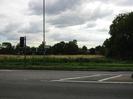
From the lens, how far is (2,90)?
57.1ft

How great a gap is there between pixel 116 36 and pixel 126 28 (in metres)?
2.64

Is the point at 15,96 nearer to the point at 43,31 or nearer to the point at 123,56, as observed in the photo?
the point at 43,31

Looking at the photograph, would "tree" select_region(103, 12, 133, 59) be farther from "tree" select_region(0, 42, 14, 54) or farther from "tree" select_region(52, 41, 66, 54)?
"tree" select_region(0, 42, 14, 54)

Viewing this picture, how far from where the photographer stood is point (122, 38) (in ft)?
296

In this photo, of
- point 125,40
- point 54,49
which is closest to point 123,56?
point 125,40

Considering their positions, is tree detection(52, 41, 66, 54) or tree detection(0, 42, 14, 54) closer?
tree detection(0, 42, 14, 54)

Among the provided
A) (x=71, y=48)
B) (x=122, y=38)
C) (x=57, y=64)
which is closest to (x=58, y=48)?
(x=71, y=48)

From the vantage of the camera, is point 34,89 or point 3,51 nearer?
point 34,89

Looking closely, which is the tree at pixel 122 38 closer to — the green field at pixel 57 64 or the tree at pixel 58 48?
the tree at pixel 58 48

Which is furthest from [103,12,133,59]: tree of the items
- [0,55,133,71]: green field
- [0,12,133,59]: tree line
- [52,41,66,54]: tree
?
[0,55,133,71]: green field

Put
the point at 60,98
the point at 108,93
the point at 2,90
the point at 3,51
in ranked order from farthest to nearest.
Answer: the point at 3,51, the point at 2,90, the point at 108,93, the point at 60,98

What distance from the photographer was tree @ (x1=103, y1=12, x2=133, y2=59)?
90.8 metres

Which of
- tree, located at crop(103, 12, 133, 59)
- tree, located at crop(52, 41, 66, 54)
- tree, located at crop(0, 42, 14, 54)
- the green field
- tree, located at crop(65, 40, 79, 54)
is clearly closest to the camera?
the green field

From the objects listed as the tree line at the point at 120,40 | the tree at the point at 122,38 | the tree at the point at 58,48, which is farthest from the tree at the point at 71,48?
the tree at the point at 122,38
